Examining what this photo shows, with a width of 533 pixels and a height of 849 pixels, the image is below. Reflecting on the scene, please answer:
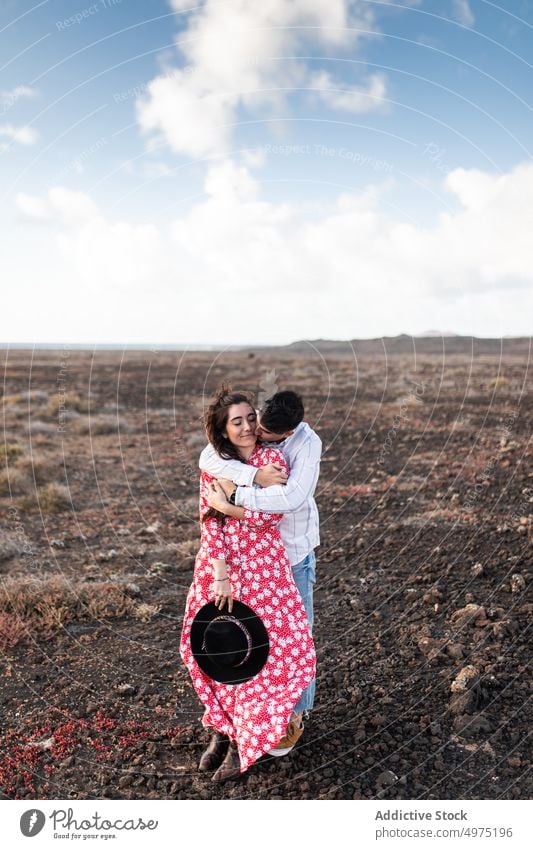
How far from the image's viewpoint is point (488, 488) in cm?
1162

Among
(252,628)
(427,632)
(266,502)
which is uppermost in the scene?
(266,502)

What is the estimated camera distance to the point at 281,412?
4273 millimetres

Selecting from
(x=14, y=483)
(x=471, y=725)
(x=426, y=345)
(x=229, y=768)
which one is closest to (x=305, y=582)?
(x=229, y=768)

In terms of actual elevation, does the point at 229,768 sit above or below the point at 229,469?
below

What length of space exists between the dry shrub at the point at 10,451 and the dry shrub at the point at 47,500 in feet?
11.2

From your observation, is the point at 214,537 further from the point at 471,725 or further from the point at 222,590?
the point at 471,725

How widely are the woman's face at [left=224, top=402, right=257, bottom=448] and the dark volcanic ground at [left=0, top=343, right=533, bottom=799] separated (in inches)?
14.6

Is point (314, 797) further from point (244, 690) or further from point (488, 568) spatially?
point (488, 568)

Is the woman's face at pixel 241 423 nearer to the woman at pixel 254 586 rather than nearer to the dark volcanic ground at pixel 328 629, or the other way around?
the woman at pixel 254 586

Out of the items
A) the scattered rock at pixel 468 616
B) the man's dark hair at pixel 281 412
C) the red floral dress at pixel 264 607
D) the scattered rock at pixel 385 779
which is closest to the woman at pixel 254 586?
the red floral dress at pixel 264 607

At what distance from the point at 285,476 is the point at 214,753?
2134 mm

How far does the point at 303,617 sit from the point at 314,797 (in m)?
1.22

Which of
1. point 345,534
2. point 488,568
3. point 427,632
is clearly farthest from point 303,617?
point 345,534

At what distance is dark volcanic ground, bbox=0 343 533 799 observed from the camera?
16.4ft
